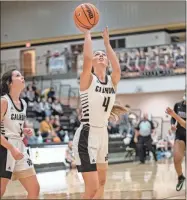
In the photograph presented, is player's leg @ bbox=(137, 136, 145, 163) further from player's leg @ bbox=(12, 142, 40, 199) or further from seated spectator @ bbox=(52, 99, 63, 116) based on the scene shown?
player's leg @ bbox=(12, 142, 40, 199)

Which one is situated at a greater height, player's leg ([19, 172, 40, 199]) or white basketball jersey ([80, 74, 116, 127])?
white basketball jersey ([80, 74, 116, 127])

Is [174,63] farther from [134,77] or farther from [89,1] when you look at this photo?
[89,1]

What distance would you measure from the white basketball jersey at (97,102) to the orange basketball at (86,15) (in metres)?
0.79

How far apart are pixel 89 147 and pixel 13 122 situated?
0.85 metres

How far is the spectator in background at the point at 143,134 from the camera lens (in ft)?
55.4

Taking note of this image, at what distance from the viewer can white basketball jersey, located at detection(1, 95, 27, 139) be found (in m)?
4.26

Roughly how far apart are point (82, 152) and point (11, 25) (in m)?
25.8

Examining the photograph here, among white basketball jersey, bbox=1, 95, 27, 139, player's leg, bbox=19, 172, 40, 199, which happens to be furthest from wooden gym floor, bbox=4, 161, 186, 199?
white basketball jersey, bbox=1, 95, 27, 139

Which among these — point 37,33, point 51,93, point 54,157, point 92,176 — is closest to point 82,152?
point 92,176

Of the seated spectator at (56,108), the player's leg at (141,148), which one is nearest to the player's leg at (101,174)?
the player's leg at (141,148)

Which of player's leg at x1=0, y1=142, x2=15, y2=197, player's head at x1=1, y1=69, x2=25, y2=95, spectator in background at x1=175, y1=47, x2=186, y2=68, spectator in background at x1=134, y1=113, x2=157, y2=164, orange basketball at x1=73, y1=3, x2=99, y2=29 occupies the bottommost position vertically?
spectator in background at x1=134, y1=113, x2=157, y2=164

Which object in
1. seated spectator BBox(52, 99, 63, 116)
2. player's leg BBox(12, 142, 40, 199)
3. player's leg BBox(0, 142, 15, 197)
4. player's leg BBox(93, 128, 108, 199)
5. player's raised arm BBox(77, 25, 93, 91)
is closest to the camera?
player's raised arm BBox(77, 25, 93, 91)

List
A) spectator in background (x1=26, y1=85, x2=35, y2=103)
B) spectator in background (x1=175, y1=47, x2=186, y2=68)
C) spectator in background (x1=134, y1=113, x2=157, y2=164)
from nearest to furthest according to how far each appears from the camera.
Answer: spectator in background (x1=134, y1=113, x2=157, y2=164)
spectator in background (x1=26, y1=85, x2=35, y2=103)
spectator in background (x1=175, y1=47, x2=186, y2=68)

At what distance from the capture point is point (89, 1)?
159 inches
